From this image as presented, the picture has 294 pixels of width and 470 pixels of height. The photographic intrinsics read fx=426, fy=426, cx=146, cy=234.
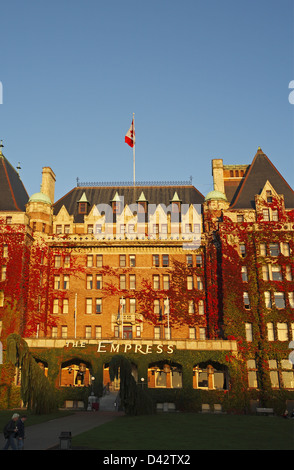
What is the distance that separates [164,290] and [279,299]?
14.2 metres

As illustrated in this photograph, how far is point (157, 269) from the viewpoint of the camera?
5622 cm

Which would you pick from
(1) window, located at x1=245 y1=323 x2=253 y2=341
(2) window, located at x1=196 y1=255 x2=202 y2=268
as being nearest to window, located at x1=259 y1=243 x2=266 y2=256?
(2) window, located at x1=196 y1=255 x2=202 y2=268

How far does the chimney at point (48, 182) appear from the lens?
63.4 meters

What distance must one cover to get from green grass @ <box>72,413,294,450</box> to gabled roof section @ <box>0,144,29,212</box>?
115 feet

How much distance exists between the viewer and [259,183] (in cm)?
5828

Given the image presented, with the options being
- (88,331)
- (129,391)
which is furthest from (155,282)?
(129,391)

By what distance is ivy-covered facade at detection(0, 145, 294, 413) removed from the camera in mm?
47094

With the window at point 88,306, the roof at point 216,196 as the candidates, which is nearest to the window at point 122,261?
the window at point 88,306

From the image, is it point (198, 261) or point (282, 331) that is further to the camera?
point (198, 261)

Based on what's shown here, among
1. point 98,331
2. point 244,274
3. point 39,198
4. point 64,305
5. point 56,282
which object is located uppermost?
point 39,198

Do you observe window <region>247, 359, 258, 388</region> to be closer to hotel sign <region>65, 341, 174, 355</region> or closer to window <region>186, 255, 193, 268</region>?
hotel sign <region>65, 341, 174, 355</region>

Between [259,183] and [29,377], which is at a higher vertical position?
[259,183]

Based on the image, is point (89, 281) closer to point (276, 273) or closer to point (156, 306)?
point (156, 306)
